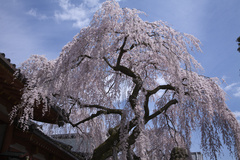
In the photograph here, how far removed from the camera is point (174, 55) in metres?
5.80

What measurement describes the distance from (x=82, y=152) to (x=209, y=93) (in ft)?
18.0

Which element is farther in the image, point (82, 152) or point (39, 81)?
point (82, 152)

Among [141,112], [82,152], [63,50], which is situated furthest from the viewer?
[82,152]

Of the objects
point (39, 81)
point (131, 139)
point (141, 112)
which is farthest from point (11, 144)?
point (141, 112)

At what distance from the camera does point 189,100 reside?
6121mm

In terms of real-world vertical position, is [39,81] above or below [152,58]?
below

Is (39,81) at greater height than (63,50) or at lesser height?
lesser

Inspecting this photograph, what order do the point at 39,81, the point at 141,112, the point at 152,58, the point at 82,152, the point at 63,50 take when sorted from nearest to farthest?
1. the point at 141,112
2. the point at 39,81
3. the point at 63,50
4. the point at 152,58
5. the point at 82,152

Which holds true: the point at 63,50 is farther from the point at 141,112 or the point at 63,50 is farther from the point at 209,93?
the point at 209,93

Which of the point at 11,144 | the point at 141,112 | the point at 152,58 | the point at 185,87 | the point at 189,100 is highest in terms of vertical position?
the point at 152,58

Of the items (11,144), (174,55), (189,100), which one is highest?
(174,55)

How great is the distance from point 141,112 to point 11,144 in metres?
3.34

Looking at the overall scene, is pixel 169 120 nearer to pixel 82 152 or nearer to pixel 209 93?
pixel 209 93

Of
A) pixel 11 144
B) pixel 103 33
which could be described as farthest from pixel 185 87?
pixel 11 144
